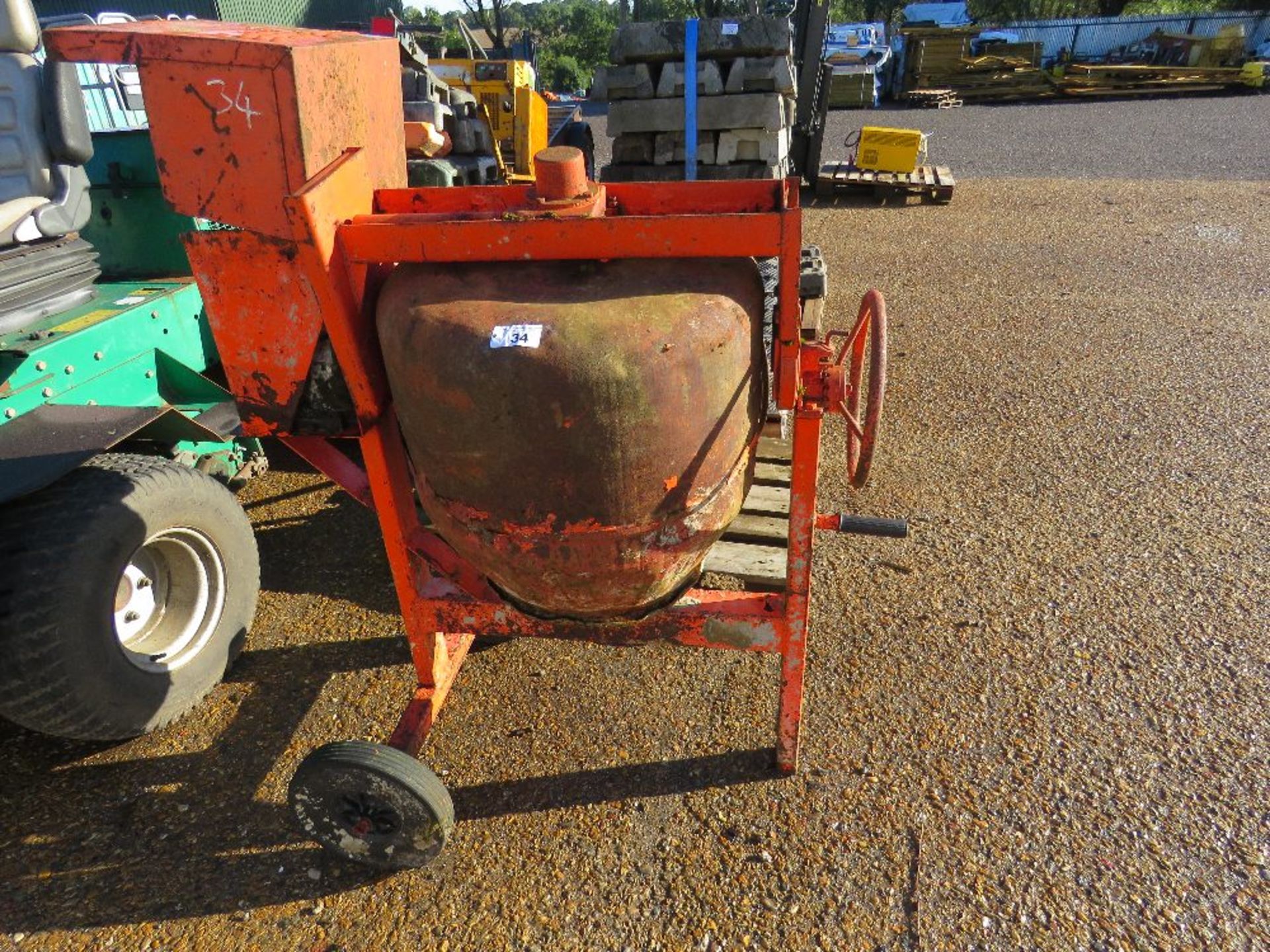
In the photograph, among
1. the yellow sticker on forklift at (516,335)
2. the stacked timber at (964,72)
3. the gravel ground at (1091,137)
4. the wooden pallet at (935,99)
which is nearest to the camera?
the yellow sticker on forklift at (516,335)

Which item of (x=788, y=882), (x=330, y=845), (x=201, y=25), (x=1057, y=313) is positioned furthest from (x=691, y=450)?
(x=1057, y=313)

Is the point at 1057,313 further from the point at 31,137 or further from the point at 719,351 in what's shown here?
the point at 31,137

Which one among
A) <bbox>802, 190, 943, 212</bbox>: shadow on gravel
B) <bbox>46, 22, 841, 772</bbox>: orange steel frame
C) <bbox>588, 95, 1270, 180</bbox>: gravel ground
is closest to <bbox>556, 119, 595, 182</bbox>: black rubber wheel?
<bbox>802, 190, 943, 212</bbox>: shadow on gravel

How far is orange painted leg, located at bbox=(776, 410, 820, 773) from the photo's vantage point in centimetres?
204

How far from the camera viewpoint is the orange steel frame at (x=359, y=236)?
67.8 inches

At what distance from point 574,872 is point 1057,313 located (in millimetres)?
5665

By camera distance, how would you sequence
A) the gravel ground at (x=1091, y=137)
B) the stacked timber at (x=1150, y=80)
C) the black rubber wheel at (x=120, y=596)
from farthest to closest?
the stacked timber at (x=1150, y=80)
the gravel ground at (x=1091, y=137)
the black rubber wheel at (x=120, y=596)

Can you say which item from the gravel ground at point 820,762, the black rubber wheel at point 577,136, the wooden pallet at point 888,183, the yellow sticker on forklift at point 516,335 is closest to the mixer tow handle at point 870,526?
the gravel ground at point 820,762

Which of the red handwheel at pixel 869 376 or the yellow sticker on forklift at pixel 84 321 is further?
the yellow sticker on forklift at pixel 84 321

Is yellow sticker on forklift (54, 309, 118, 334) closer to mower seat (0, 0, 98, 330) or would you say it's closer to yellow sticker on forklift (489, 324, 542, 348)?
mower seat (0, 0, 98, 330)

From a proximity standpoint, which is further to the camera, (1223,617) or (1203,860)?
(1223,617)

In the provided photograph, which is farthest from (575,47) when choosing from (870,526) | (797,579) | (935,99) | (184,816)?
(184,816)

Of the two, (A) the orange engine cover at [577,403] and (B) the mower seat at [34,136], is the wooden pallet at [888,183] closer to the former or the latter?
(B) the mower seat at [34,136]

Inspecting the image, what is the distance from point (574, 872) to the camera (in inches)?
86.7
